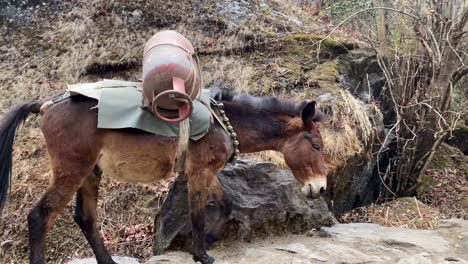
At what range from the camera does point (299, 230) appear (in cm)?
579

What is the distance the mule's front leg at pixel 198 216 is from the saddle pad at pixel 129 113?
0.45 metres

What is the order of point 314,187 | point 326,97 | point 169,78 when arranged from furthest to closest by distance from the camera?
point 326,97 < point 314,187 < point 169,78

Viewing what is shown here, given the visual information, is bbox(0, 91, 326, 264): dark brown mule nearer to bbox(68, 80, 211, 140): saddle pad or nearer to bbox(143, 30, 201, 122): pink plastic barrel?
bbox(68, 80, 211, 140): saddle pad

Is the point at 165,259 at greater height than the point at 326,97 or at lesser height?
lesser

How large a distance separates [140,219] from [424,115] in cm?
455

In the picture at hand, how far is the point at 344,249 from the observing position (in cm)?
519

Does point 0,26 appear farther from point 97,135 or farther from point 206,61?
point 97,135

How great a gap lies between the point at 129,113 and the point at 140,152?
0.34 metres

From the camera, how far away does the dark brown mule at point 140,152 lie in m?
4.06

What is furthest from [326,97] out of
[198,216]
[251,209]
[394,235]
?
[198,216]

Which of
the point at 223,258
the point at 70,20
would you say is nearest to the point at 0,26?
the point at 70,20

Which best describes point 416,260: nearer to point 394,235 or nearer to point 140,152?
point 394,235

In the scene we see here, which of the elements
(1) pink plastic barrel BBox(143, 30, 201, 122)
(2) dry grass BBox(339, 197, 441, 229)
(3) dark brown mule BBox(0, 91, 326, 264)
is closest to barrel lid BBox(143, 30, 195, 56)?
(1) pink plastic barrel BBox(143, 30, 201, 122)

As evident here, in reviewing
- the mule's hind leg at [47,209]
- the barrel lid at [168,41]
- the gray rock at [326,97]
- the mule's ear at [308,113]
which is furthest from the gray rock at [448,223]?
the mule's hind leg at [47,209]
